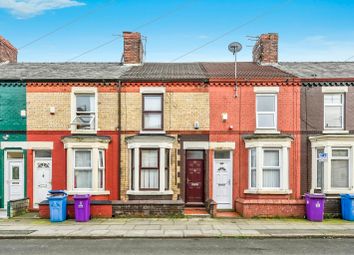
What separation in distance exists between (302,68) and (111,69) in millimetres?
10795

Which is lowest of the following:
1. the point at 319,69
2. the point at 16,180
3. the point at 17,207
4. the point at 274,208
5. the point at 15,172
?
the point at 17,207

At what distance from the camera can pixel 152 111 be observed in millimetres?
19031

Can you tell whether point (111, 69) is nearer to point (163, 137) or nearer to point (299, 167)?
point (163, 137)

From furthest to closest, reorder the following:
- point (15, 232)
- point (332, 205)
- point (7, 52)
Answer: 1. point (7, 52)
2. point (332, 205)
3. point (15, 232)

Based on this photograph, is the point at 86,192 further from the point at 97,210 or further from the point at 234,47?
the point at 234,47

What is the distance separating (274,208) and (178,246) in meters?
6.44

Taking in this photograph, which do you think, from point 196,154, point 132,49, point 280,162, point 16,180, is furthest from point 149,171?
point 132,49

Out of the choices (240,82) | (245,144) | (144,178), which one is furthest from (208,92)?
(144,178)

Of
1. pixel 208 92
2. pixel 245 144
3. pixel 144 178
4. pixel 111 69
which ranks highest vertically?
pixel 111 69

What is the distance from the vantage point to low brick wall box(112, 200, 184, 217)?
16328mm

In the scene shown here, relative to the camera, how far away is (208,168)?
740 inches

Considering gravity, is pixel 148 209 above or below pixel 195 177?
below

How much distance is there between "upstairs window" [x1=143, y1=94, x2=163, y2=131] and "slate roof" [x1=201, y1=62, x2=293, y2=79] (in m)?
3.01

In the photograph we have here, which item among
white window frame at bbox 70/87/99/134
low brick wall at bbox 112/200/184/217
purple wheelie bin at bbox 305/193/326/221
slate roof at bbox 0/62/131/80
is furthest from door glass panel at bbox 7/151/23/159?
purple wheelie bin at bbox 305/193/326/221
